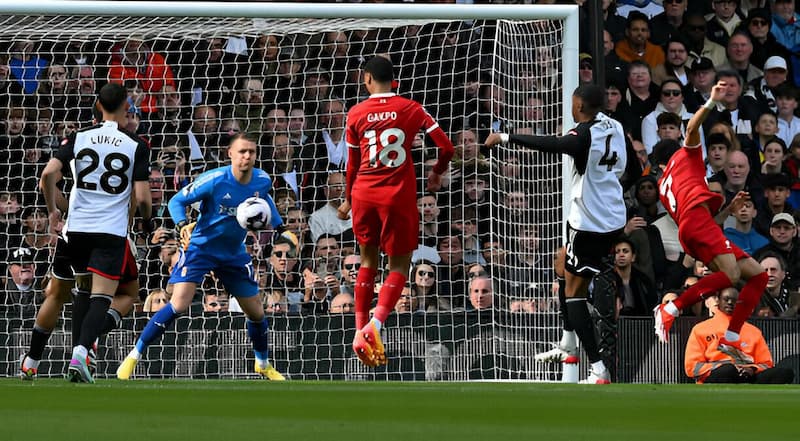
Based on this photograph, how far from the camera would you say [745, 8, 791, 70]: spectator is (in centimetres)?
1434

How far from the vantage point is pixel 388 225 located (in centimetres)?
902

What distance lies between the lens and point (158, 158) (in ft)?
41.7

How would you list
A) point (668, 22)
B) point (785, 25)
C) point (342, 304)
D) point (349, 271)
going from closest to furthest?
point (342, 304)
point (349, 271)
point (668, 22)
point (785, 25)

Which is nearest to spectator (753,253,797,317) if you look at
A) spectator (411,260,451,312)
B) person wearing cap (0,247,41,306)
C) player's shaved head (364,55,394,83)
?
spectator (411,260,451,312)

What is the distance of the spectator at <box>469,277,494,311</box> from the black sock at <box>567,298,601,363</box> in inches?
93.9

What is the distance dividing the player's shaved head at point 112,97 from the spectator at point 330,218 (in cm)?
386

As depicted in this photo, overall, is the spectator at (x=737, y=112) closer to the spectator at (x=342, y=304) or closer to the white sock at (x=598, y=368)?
the spectator at (x=342, y=304)

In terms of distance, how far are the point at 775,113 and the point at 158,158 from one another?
19.0ft

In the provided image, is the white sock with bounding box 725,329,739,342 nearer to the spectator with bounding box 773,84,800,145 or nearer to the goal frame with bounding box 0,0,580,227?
the goal frame with bounding box 0,0,580,227

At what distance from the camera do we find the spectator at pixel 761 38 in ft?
47.0

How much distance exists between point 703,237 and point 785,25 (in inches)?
224

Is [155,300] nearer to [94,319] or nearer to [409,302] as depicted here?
[409,302]

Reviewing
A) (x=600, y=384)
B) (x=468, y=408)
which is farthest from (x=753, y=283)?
(x=468, y=408)

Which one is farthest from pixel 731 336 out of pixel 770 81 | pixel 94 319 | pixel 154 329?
pixel 770 81
